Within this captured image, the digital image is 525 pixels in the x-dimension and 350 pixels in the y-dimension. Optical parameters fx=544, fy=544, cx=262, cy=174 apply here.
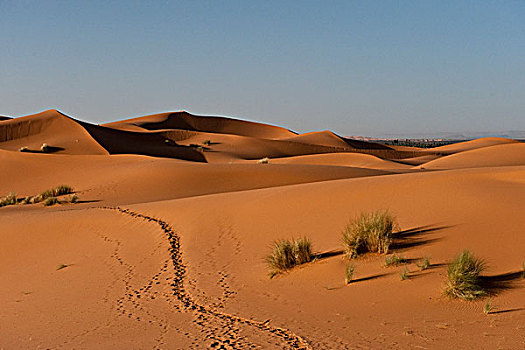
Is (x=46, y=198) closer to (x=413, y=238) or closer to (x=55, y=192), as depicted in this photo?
(x=55, y=192)

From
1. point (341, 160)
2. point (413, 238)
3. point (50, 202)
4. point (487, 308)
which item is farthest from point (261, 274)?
point (341, 160)

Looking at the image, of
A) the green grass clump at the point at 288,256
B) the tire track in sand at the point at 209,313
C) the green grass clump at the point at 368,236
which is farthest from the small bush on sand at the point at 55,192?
the green grass clump at the point at 368,236

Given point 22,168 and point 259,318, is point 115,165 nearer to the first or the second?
point 22,168

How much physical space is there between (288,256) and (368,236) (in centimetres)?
134

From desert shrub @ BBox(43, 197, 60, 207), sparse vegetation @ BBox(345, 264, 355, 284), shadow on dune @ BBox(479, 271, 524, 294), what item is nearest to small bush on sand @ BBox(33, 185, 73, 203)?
desert shrub @ BBox(43, 197, 60, 207)

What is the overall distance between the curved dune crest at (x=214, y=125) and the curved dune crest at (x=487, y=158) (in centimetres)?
6022

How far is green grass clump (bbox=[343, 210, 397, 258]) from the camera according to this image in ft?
28.4

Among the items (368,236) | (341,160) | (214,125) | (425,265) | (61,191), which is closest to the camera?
(425,265)

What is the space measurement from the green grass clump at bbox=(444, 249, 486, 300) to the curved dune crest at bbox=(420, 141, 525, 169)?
39.5m

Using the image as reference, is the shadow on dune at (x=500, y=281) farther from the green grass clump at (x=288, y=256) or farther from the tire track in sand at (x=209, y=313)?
the green grass clump at (x=288, y=256)

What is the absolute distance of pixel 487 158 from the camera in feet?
158

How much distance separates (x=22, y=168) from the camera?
35094 mm

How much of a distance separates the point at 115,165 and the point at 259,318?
2896 centimetres

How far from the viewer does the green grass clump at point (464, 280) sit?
6516 millimetres
